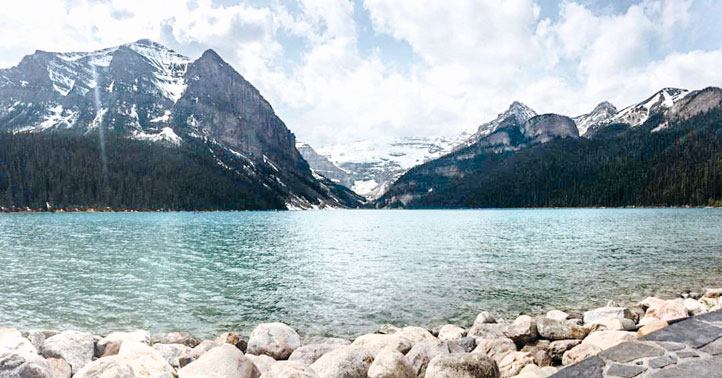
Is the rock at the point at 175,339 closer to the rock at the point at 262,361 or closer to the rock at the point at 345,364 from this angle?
the rock at the point at 262,361

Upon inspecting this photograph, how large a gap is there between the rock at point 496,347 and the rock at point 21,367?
11.4 meters

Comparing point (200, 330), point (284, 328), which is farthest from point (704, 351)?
point (200, 330)

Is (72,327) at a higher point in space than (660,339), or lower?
lower

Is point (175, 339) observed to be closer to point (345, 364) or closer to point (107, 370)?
point (107, 370)

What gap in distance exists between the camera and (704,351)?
23.1ft

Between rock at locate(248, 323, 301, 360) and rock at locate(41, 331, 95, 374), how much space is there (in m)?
4.66

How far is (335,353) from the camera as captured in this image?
1076 cm

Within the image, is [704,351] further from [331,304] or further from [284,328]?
[331,304]

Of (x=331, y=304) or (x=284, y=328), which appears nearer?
(x=284, y=328)

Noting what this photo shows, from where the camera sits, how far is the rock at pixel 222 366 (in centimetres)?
966

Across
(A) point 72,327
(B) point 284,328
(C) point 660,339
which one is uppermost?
(C) point 660,339

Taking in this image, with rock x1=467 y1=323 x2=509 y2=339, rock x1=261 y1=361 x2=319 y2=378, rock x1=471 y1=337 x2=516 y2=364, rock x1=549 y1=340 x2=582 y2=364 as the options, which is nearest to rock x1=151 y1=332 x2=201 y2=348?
rock x1=261 y1=361 x2=319 y2=378

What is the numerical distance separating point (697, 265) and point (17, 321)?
45036mm

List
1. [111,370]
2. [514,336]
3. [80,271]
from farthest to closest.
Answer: [80,271] < [514,336] < [111,370]
